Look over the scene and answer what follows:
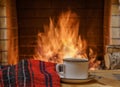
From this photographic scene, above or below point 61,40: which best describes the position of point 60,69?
below

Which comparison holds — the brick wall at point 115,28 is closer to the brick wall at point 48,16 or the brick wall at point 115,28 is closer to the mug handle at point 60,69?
the brick wall at point 48,16

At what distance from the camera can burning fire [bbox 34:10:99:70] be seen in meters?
3.42

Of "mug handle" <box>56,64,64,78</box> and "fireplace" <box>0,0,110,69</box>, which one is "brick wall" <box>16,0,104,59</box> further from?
"mug handle" <box>56,64,64,78</box>

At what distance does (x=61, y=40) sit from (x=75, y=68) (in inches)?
98.2

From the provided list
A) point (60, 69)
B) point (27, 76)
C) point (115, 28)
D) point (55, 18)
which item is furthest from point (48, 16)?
point (27, 76)

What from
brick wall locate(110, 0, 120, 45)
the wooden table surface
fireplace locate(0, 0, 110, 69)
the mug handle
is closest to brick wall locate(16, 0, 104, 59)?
fireplace locate(0, 0, 110, 69)

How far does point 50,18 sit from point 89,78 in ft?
8.18

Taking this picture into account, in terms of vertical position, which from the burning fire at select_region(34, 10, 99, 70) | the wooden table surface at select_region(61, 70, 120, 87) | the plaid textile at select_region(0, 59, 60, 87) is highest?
the burning fire at select_region(34, 10, 99, 70)

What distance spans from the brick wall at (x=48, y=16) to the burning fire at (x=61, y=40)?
6 centimetres

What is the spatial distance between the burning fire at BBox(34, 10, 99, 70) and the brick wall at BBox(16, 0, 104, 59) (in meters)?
0.06

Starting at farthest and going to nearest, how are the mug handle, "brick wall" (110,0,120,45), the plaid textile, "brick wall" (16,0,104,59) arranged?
"brick wall" (16,0,104,59), "brick wall" (110,0,120,45), the mug handle, the plaid textile

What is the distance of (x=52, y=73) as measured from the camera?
3.05 ft

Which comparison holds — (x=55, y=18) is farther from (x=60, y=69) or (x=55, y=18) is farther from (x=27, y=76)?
(x=27, y=76)

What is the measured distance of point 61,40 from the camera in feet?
11.3
